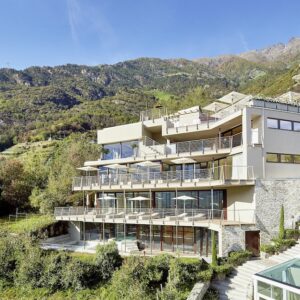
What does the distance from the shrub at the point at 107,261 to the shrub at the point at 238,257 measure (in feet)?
25.1

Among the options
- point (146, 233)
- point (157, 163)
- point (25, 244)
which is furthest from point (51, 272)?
point (157, 163)

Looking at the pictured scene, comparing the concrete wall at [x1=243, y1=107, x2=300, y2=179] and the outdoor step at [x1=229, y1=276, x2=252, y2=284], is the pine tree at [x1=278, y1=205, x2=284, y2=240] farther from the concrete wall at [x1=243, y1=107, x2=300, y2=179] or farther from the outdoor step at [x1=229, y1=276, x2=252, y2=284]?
the outdoor step at [x1=229, y1=276, x2=252, y2=284]

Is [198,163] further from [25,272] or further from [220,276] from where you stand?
[25,272]

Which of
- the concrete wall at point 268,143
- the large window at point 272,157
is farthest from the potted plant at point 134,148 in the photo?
the large window at point 272,157

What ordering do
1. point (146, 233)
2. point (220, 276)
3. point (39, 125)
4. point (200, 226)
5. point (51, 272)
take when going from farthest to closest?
point (39, 125) < point (146, 233) < point (200, 226) < point (51, 272) < point (220, 276)

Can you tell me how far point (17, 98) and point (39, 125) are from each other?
81.1 ft

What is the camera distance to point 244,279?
21922mm

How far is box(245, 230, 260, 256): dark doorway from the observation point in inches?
1002

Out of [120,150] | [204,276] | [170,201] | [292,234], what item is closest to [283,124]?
[292,234]

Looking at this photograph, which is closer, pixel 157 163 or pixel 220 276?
pixel 220 276

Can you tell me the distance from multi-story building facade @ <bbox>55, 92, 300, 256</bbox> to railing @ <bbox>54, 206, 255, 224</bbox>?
0.08 meters

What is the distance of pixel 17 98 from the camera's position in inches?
4813

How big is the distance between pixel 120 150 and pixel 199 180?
12574 millimetres

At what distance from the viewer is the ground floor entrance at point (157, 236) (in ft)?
94.5
